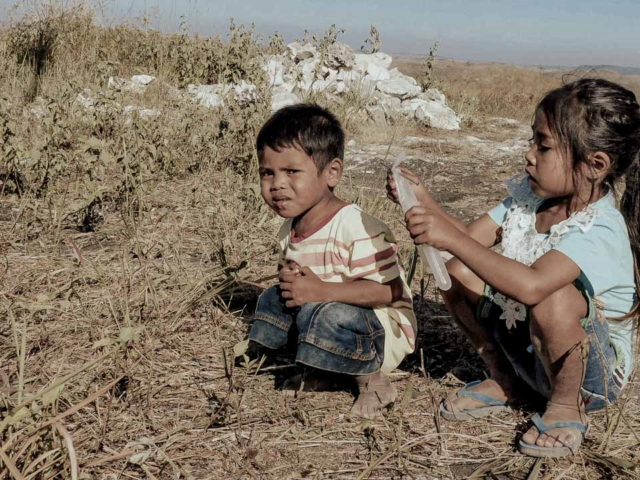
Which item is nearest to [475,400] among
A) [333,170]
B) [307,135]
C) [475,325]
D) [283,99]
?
[475,325]

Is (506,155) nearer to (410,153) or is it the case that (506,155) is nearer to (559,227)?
(410,153)

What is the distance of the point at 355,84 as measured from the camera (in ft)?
27.4

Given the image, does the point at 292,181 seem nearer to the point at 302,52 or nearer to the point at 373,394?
the point at 373,394

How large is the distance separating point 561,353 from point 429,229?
485mm

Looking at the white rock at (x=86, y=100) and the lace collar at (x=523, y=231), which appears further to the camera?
the white rock at (x=86, y=100)

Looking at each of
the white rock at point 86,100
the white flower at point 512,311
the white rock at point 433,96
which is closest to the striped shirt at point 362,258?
the white flower at point 512,311

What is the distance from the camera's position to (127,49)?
8664 mm

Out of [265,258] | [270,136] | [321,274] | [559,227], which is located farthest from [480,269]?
[265,258]

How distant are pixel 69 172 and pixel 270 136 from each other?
8.15ft

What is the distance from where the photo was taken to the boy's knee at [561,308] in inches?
67.1

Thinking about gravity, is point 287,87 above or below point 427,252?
above

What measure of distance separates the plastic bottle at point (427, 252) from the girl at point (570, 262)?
0.05 meters

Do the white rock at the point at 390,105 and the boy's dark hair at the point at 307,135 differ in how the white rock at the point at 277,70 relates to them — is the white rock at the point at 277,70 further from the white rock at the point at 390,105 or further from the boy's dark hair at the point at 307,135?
the boy's dark hair at the point at 307,135

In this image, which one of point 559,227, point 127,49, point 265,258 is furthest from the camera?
point 127,49
